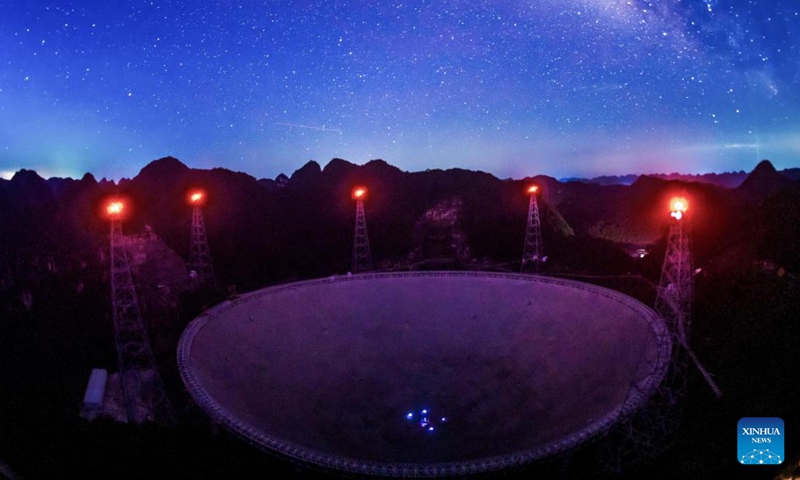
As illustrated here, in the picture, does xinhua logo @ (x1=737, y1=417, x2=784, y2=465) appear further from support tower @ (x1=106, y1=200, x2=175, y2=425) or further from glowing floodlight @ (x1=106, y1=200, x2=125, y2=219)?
glowing floodlight @ (x1=106, y1=200, x2=125, y2=219)

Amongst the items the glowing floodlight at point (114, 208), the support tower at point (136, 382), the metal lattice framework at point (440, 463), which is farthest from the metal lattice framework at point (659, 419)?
the glowing floodlight at point (114, 208)

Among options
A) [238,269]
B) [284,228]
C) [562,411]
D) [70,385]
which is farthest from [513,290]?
[284,228]

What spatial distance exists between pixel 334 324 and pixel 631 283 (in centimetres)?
2586

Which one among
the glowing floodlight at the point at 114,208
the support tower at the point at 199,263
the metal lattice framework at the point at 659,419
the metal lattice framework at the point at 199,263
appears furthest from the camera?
the metal lattice framework at the point at 199,263

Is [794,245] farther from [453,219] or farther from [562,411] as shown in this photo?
[453,219]

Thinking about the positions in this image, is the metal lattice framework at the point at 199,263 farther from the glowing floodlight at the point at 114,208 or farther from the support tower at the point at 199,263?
the glowing floodlight at the point at 114,208

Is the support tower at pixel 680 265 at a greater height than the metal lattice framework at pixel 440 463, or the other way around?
the support tower at pixel 680 265

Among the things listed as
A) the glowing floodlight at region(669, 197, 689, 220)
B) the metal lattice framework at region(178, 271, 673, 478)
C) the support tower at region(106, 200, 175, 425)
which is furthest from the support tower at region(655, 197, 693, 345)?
A: the support tower at region(106, 200, 175, 425)

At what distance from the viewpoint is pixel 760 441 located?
1245 centimetres

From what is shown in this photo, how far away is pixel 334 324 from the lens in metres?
24.1

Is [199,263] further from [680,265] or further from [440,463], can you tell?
[680,265]

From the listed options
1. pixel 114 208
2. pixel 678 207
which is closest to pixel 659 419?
pixel 678 207

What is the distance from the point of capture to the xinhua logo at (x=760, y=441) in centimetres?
1235

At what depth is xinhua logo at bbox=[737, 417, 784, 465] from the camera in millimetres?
12352
